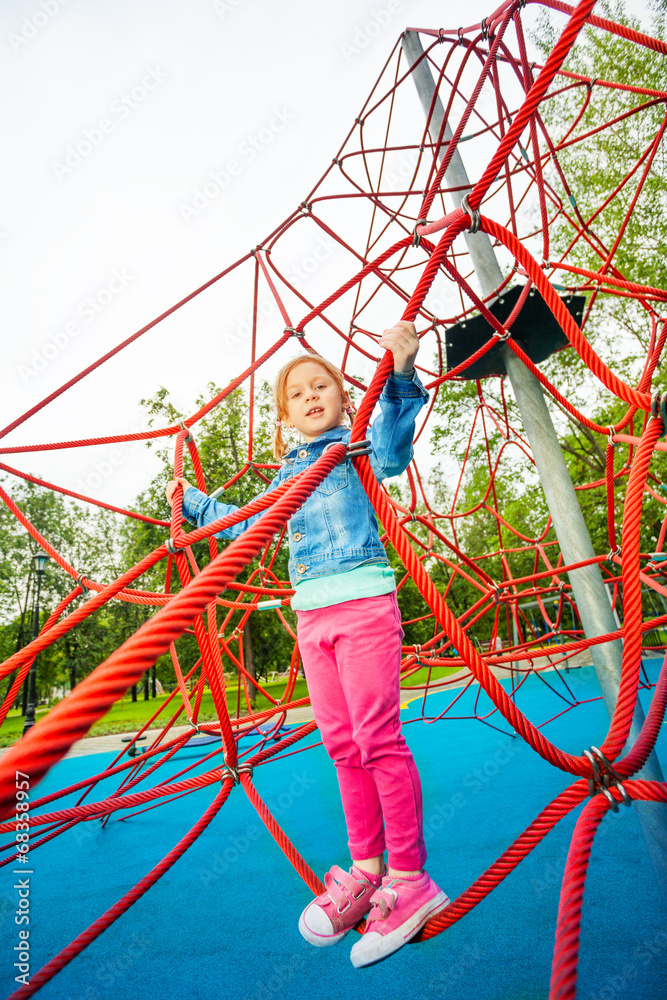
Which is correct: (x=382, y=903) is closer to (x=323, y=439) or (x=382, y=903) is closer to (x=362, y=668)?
(x=362, y=668)

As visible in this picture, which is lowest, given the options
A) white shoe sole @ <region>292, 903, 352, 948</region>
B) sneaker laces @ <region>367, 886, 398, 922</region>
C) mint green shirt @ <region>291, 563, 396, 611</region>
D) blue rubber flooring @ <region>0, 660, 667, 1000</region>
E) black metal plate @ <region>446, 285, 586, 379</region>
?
blue rubber flooring @ <region>0, 660, 667, 1000</region>

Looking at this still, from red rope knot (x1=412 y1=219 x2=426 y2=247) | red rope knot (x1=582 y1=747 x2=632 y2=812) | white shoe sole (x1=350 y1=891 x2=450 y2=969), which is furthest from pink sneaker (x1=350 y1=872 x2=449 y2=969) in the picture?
red rope knot (x1=412 y1=219 x2=426 y2=247)

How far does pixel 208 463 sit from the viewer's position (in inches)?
468

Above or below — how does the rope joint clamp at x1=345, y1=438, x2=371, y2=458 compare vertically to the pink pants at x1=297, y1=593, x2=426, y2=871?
above

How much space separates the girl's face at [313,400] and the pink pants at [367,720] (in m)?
0.55

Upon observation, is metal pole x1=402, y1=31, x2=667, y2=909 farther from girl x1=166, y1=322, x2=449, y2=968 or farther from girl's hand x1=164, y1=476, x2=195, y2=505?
girl's hand x1=164, y1=476, x2=195, y2=505

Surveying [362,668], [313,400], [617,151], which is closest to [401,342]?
[313,400]

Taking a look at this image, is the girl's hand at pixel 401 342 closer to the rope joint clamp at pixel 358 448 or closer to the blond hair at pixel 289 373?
the rope joint clamp at pixel 358 448

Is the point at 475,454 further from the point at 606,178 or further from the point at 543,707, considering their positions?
the point at 543,707

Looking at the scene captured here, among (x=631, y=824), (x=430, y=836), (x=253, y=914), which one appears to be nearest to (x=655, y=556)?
(x=631, y=824)

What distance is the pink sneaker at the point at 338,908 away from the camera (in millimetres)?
1034

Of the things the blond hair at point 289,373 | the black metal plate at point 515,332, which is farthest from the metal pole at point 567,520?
the blond hair at point 289,373

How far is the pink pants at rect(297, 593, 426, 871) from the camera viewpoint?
3.52 feet

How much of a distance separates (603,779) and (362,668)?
Result: 19.6 inches
